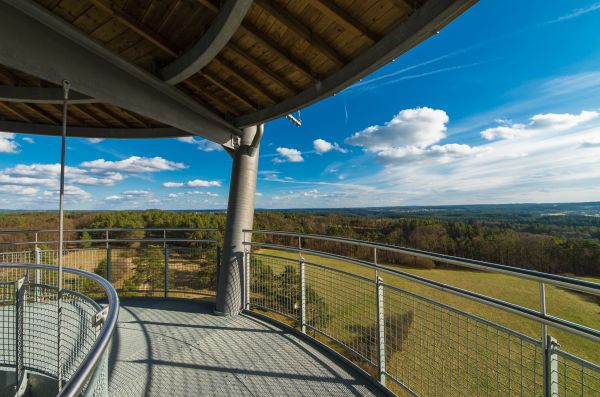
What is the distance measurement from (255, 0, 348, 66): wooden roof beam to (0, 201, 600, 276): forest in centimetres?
941

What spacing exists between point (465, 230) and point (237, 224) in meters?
23.5

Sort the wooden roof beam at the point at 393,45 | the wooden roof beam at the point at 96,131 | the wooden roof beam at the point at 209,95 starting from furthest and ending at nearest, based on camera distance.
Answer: the wooden roof beam at the point at 96,131 < the wooden roof beam at the point at 209,95 < the wooden roof beam at the point at 393,45

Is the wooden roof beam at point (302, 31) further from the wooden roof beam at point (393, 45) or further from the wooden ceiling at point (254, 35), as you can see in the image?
the wooden roof beam at point (393, 45)

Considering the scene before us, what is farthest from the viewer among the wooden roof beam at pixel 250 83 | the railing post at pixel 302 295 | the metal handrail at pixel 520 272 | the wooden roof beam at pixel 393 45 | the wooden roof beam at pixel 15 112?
the wooden roof beam at pixel 15 112

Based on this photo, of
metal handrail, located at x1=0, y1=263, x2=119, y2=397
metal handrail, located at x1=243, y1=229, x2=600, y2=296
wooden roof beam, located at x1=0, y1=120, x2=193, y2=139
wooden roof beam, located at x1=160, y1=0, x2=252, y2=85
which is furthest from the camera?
wooden roof beam, located at x1=0, y1=120, x2=193, y2=139

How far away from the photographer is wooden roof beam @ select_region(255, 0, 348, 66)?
2.00 meters

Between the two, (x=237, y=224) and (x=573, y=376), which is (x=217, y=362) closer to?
(x=237, y=224)

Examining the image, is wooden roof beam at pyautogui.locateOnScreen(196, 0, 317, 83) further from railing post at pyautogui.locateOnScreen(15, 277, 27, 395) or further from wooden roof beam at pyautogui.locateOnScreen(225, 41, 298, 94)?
railing post at pyautogui.locateOnScreen(15, 277, 27, 395)

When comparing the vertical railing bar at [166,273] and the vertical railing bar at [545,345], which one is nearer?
the vertical railing bar at [545,345]

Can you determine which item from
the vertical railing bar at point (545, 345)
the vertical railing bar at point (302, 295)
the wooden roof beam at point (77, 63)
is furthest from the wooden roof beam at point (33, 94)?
the vertical railing bar at point (545, 345)

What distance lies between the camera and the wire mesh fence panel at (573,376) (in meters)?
1.35

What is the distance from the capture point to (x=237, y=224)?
405 centimetres

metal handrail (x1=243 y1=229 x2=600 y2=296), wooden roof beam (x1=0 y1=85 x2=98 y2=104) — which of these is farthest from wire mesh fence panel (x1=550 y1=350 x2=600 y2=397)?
wooden roof beam (x1=0 y1=85 x2=98 y2=104)

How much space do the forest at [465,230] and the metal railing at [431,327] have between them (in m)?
7.68
